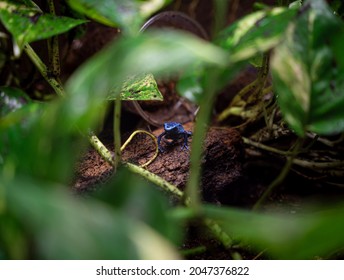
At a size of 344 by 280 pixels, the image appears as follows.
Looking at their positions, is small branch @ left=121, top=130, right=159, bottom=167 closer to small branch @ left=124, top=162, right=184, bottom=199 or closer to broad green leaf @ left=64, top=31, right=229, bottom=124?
small branch @ left=124, top=162, right=184, bottom=199

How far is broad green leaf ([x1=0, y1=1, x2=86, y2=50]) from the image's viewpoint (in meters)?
0.76

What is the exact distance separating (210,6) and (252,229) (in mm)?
1597

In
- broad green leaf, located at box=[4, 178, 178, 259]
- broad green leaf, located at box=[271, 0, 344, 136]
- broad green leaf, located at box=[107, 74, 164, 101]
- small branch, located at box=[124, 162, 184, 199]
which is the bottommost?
small branch, located at box=[124, 162, 184, 199]

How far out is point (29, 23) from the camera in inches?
31.7

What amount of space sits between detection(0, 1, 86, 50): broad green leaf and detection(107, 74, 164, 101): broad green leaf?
0.23 metres

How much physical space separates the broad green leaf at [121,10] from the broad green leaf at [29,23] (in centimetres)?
8

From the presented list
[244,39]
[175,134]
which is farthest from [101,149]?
[244,39]

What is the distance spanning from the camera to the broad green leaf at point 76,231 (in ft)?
1.37

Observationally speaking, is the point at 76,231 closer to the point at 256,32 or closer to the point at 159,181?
the point at 256,32

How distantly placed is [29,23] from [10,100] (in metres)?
0.19

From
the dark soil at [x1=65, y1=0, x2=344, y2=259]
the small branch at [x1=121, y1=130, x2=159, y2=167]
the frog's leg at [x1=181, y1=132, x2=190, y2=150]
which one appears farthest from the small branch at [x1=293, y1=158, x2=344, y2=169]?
the small branch at [x1=121, y1=130, x2=159, y2=167]

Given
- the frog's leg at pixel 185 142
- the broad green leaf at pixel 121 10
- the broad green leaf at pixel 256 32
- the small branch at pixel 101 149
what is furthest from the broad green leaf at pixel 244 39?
the frog's leg at pixel 185 142

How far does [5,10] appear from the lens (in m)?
0.83
